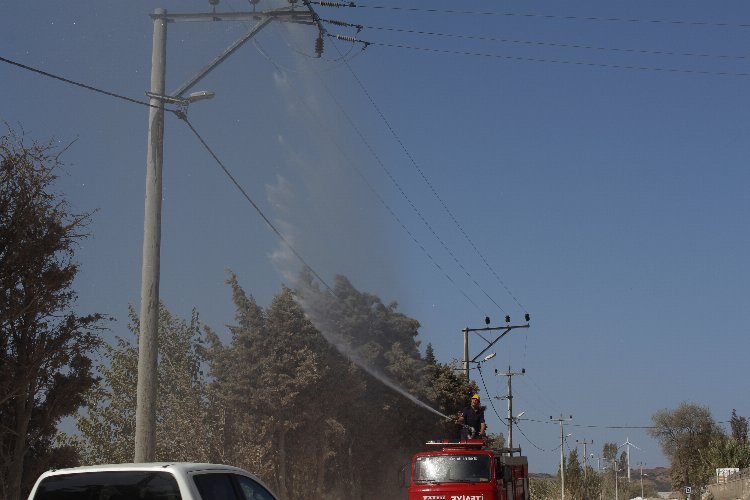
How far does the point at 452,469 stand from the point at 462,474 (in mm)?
298

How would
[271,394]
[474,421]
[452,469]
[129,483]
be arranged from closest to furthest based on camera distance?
[129,483], [452,469], [474,421], [271,394]

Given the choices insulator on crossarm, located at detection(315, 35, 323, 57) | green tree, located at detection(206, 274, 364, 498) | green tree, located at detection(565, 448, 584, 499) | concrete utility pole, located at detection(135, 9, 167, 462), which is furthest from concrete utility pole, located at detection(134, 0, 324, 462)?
green tree, located at detection(565, 448, 584, 499)

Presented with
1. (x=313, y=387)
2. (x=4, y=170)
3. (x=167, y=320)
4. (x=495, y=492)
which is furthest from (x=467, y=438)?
(x=167, y=320)

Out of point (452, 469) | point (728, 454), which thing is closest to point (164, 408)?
point (452, 469)

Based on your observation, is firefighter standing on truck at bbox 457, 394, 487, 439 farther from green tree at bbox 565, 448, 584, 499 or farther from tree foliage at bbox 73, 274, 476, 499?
green tree at bbox 565, 448, 584, 499

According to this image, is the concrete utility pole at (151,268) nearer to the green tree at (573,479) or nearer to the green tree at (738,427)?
the green tree at (573,479)

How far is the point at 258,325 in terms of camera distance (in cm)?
3134

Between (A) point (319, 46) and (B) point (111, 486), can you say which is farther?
(A) point (319, 46)

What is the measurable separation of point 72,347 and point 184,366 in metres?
17.8

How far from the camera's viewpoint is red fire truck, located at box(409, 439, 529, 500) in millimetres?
20438

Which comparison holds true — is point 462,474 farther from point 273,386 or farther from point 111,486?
point 111,486

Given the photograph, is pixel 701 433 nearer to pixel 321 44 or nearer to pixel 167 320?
A: pixel 167 320

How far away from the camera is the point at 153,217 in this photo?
15703 mm

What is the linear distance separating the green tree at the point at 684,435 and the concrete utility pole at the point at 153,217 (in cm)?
10124
